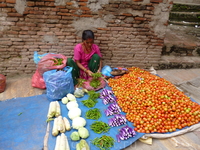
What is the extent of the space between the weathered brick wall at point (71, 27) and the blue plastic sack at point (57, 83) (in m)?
1.09

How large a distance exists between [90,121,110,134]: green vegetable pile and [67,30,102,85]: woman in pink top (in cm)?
132

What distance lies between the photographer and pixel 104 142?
248cm

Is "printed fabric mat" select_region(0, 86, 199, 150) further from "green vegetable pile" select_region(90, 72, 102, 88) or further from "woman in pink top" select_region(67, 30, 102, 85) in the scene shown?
"woman in pink top" select_region(67, 30, 102, 85)

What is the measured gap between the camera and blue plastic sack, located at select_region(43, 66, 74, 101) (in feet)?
10.8

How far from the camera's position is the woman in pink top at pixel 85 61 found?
381cm

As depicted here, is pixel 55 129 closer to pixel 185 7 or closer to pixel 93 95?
pixel 93 95

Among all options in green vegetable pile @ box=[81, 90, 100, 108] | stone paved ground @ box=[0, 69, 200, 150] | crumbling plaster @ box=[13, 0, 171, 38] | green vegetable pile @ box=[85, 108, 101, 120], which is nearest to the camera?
stone paved ground @ box=[0, 69, 200, 150]

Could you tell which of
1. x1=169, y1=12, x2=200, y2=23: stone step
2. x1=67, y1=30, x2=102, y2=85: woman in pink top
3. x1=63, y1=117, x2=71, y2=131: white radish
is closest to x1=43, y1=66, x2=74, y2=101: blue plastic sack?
x1=67, y1=30, x2=102, y2=85: woman in pink top

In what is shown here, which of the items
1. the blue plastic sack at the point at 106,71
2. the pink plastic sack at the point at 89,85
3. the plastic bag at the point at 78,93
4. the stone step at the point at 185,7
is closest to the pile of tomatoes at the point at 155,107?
the pink plastic sack at the point at 89,85

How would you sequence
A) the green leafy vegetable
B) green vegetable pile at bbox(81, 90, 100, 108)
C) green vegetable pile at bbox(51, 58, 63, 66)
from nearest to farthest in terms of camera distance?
green vegetable pile at bbox(81, 90, 100, 108), the green leafy vegetable, green vegetable pile at bbox(51, 58, 63, 66)

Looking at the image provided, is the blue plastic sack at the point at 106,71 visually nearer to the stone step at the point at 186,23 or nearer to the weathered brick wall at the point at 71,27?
the weathered brick wall at the point at 71,27

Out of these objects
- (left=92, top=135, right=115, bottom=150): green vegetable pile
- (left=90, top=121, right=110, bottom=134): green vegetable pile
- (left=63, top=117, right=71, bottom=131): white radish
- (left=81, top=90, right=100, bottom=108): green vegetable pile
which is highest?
(left=81, top=90, right=100, bottom=108): green vegetable pile

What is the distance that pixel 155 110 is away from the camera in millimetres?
2984

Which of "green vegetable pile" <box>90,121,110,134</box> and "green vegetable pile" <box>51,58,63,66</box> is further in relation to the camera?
"green vegetable pile" <box>51,58,63,66</box>
